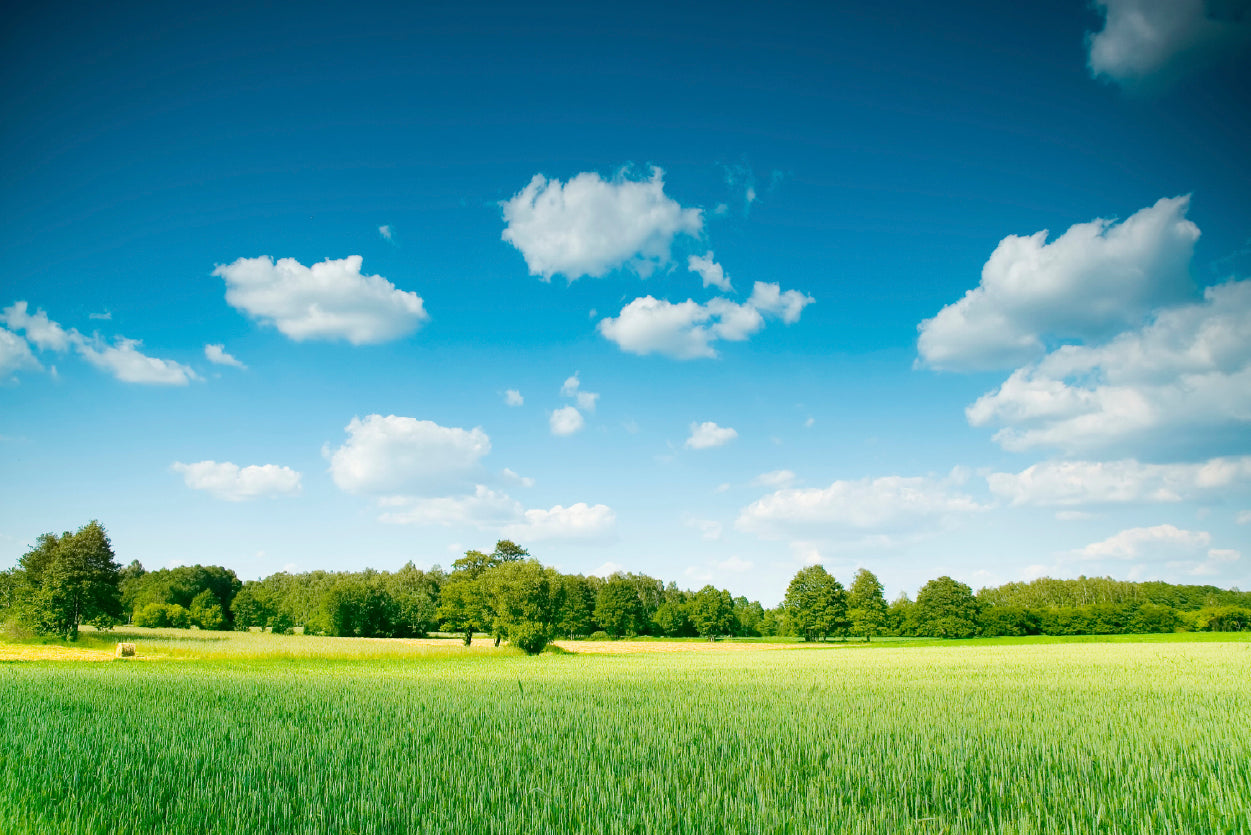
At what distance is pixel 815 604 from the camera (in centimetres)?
9081

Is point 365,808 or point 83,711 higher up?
point 365,808

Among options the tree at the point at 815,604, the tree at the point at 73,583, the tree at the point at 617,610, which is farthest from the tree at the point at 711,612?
the tree at the point at 73,583

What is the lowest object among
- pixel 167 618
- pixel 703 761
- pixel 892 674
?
pixel 167 618

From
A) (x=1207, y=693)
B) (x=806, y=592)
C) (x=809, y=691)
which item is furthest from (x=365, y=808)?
(x=806, y=592)

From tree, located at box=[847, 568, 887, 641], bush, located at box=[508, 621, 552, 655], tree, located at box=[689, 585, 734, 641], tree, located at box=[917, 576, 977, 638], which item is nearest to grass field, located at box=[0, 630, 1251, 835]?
bush, located at box=[508, 621, 552, 655]

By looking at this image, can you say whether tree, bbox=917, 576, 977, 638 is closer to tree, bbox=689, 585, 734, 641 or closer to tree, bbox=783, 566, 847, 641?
tree, bbox=783, 566, 847, 641

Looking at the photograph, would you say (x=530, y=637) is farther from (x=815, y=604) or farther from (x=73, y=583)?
(x=815, y=604)

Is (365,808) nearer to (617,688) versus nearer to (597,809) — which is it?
(597,809)

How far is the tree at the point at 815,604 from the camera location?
296 ft

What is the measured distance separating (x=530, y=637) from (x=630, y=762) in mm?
45406

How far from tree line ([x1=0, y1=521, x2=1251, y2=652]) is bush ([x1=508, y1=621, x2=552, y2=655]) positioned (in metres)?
2.07

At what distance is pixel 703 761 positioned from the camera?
857 cm

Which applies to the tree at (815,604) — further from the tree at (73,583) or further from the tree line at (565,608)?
the tree at (73,583)

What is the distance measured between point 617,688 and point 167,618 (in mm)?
105220
